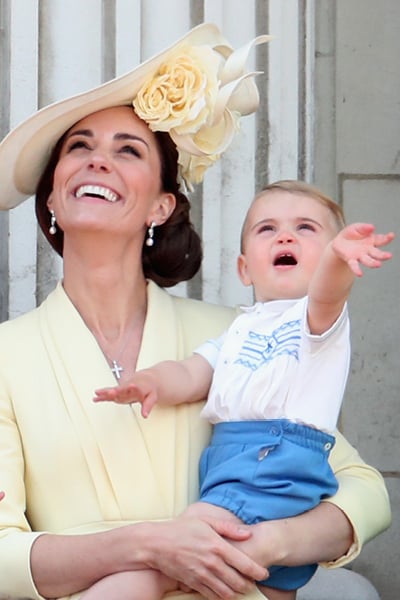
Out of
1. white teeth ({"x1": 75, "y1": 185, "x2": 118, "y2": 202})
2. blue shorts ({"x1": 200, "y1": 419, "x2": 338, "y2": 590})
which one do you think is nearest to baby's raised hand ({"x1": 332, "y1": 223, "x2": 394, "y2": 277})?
blue shorts ({"x1": 200, "y1": 419, "x2": 338, "y2": 590})

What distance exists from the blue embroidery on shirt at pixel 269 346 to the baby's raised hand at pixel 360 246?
33 centimetres

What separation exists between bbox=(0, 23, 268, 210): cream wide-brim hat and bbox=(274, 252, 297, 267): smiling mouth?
45 centimetres

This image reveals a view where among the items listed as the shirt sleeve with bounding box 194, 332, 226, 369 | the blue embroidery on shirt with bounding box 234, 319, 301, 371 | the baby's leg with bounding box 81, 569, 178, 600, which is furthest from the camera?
the shirt sleeve with bounding box 194, 332, 226, 369

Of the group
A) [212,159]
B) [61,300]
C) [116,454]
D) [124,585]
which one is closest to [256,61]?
[212,159]

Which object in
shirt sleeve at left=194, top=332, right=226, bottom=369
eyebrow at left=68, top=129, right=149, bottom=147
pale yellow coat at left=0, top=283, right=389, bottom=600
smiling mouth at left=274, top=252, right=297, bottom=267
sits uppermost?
eyebrow at left=68, top=129, right=149, bottom=147

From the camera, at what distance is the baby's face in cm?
421

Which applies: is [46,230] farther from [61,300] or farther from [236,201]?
[236,201]

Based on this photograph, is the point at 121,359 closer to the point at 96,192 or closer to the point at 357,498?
the point at 96,192

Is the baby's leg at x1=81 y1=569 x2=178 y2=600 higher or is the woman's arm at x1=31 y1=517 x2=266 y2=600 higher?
the woman's arm at x1=31 y1=517 x2=266 y2=600

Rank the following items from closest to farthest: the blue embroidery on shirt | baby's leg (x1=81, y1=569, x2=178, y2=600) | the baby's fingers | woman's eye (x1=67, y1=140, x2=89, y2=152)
A: the baby's fingers, baby's leg (x1=81, y1=569, x2=178, y2=600), the blue embroidery on shirt, woman's eye (x1=67, y1=140, x2=89, y2=152)

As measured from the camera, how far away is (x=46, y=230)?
464 cm

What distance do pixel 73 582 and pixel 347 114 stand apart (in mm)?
1769

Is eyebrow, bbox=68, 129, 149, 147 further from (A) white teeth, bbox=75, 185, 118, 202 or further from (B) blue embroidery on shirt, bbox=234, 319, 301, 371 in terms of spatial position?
(B) blue embroidery on shirt, bbox=234, 319, 301, 371

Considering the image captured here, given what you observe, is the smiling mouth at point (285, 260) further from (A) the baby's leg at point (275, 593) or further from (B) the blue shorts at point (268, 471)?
(A) the baby's leg at point (275, 593)
